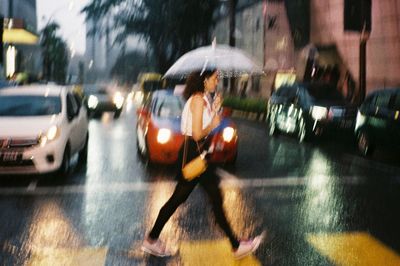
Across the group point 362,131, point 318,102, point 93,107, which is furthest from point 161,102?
point 93,107

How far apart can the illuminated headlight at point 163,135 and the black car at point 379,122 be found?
4.24 metres

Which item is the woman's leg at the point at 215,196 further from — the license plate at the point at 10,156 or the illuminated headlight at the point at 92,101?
→ the illuminated headlight at the point at 92,101

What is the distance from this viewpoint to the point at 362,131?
42.5 feet

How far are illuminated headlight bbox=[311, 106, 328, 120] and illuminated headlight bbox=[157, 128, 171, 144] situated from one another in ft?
19.2

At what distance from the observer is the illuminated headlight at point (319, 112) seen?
50.2ft

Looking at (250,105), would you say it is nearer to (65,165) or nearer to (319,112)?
(319,112)

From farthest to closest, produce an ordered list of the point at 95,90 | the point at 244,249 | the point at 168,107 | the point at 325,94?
the point at 95,90 → the point at 325,94 → the point at 168,107 → the point at 244,249

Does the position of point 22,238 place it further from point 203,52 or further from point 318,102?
point 318,102

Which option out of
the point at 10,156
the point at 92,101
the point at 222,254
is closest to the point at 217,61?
the point at 222,254

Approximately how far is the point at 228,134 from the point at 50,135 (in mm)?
3172

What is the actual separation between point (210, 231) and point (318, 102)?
996 cm

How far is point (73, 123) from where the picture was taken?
11.0 meters

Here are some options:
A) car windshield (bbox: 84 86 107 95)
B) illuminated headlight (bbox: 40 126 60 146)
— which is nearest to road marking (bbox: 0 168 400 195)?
illuminated headlight (bbox: 40 126 60 146)

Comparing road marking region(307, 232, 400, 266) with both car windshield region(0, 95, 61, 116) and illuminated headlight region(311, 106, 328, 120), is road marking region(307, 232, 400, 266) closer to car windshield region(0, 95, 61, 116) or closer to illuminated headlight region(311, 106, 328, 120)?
car windshield region(0, 95, 61, 116)
